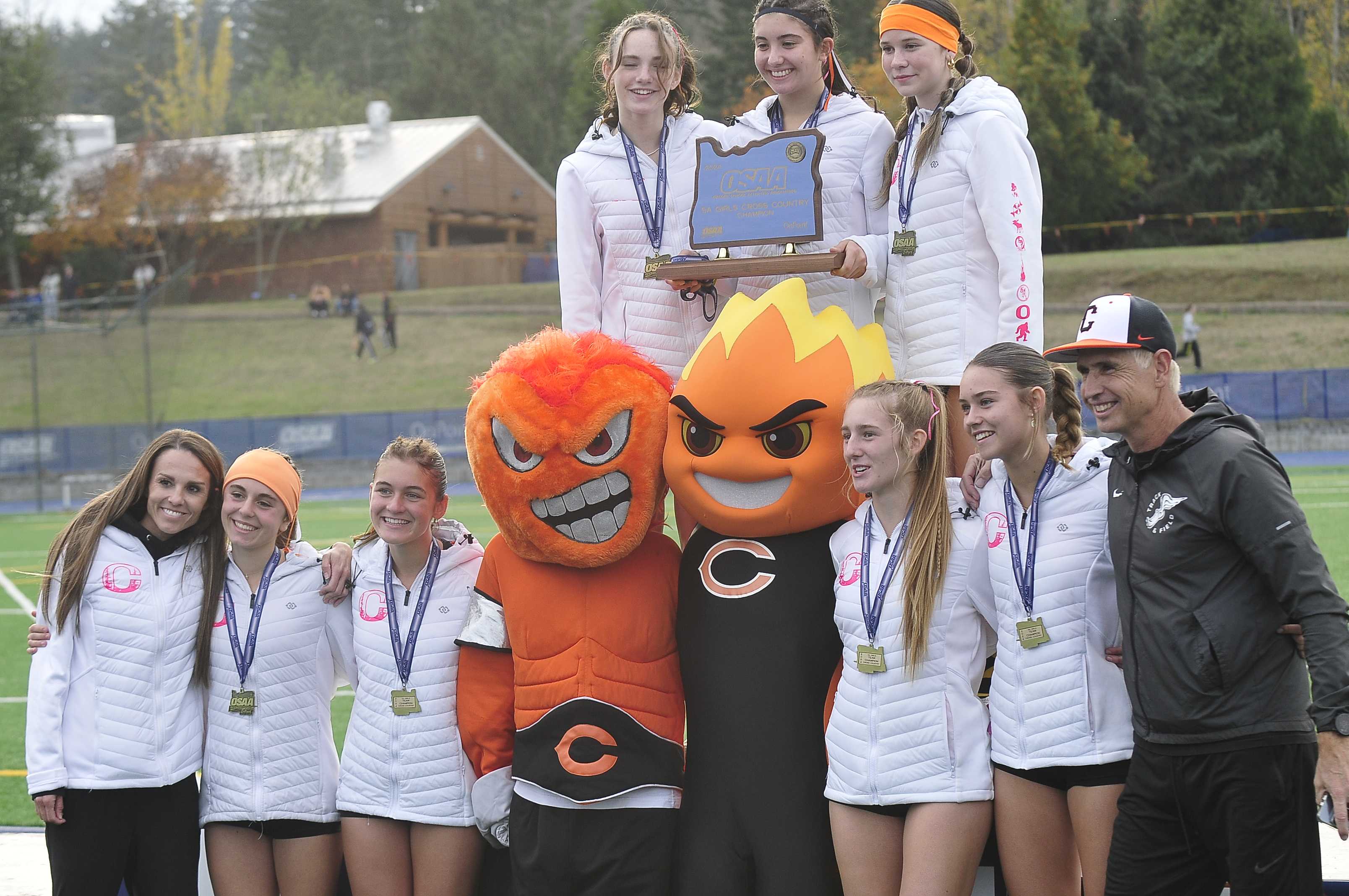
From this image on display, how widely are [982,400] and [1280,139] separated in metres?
40.2

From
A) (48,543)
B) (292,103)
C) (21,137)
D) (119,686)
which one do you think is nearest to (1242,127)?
(292,103)

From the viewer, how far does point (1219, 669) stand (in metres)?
3.25

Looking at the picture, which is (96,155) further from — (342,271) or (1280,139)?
(1280,139)

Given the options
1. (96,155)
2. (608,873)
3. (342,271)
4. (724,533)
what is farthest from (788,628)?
(96,155)

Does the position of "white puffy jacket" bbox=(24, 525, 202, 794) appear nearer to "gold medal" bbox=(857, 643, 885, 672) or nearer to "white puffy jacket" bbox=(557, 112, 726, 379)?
"white puffy jacket" bbox=(557, 112, 726, 379)

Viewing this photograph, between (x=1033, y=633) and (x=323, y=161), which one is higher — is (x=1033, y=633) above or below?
below

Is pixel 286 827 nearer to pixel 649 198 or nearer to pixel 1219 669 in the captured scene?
pixel 649 198

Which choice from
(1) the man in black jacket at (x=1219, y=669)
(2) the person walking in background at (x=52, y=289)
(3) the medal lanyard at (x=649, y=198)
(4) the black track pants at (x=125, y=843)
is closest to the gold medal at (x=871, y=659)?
(1) the man in black jacket at (x=1219, y=669)

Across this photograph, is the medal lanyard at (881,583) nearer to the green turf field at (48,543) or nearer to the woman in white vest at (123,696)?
the woman in white vest at (123,696)

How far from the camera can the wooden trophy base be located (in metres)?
3.99

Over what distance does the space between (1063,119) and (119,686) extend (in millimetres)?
37440

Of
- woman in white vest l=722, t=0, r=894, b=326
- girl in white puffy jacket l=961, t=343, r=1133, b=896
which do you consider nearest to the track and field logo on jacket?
girl in white puffy jacket l=961, t=343, r=1133, b=896

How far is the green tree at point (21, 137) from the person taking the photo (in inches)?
1623

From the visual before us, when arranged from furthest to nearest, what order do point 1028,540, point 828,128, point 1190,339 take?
point 1190,339, point 828,128, point 1028,540
